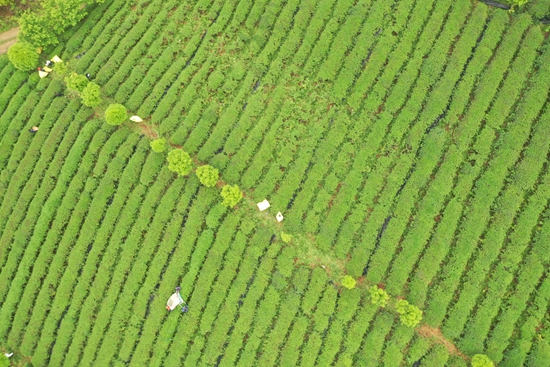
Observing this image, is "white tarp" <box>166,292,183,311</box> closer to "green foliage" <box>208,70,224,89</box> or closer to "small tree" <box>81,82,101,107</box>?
"small tree" <box>81,82,101,107</box>

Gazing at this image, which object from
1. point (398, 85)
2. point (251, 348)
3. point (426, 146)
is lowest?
point (251, 348)

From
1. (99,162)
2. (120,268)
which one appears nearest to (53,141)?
(99,162)

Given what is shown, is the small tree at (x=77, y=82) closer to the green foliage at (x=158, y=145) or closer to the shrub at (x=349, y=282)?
the green foliage at (x=158, y=145)

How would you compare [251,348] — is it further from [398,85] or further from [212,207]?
[398,85]

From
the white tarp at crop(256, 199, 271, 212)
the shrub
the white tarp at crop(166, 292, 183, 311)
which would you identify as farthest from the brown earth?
the white tarp at crop(166, 292, 183, 311)

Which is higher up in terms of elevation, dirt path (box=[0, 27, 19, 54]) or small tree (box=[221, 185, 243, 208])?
dirt path (box=[0, 27, 19, 54])

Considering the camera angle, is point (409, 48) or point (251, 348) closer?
point (251, 348)

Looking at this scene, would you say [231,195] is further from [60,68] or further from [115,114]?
[60,68]
